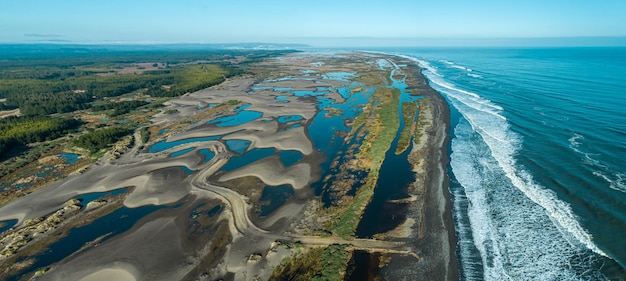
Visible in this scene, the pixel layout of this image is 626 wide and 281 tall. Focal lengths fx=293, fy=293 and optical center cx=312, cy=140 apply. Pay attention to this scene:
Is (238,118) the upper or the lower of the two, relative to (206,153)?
upper

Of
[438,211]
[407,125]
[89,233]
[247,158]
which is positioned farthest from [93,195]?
[407,125]

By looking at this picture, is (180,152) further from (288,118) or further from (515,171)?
(515,171)

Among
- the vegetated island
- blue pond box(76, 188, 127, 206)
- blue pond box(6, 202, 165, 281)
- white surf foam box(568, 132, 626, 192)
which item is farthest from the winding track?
white surf foam box(568, 132, 626, 192)

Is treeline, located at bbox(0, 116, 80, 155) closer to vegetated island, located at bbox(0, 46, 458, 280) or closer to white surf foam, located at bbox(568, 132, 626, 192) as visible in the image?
vegetated island, located at bbox(0, 46, 458, 280)

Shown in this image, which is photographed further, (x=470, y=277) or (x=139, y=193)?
(x=139, y=193)

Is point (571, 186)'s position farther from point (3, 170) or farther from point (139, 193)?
point (3, 170)

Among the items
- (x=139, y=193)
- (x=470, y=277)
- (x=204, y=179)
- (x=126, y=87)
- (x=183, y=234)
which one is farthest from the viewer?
(x=126, y=87)

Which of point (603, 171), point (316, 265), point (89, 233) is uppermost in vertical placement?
point (603, 171)

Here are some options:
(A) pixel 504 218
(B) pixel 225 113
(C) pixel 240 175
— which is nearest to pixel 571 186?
(A) pixel 504 218
